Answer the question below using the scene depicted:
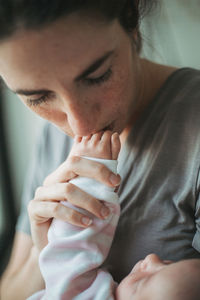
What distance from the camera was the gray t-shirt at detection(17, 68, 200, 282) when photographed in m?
0.79

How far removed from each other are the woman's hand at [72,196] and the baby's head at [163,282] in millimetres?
178

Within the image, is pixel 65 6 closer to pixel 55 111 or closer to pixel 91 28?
pixel 91 28

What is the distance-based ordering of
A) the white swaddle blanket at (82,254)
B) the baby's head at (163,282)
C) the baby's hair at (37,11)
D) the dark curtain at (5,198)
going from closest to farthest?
1. the baby's hair at (37,11)
2. the baby's head at (163,282)
3. the white swaddle blanket at (82,254)
4. the dark curtain at (5,198)

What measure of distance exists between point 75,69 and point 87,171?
0.90ft

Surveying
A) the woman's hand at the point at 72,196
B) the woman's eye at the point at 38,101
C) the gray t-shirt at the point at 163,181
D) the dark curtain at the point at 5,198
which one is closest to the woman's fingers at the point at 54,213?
the woman's hand at the point at 72,196

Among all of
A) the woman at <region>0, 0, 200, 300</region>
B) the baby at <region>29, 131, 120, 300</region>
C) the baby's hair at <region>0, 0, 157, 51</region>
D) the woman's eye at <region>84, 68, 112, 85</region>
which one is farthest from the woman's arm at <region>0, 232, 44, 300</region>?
the baby's hair at <region>0, 0, 157, 51</region>

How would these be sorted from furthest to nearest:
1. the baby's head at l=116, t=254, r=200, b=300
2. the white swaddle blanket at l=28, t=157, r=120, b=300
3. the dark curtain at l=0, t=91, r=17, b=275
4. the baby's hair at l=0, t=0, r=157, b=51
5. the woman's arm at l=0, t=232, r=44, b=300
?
1. the dark curtain at l=0, t=91, r=17, b=275
2. the woman's arm at l=0, t=232, r=44, b=300
3. the white swaddle blanket at l=28, t=157, r=120, b=300
4. the baby's head at l=116, t=254, r=200, b=300
5. the baby's hair at l=0, t=0, r=157, b=51

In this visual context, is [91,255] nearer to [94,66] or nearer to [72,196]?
[72,196]

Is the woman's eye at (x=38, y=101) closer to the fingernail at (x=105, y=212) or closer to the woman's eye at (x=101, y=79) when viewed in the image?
the woman's eye at (x=101, y=79)

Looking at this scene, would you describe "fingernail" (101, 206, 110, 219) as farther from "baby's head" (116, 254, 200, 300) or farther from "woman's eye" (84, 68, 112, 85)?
"woman's eye" (84, 68, 112, 85)

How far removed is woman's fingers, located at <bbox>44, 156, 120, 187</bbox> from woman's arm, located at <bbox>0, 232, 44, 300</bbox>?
0.40 m

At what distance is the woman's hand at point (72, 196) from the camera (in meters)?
0.75

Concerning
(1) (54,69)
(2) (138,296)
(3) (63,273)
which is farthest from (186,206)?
(1) (54,69)

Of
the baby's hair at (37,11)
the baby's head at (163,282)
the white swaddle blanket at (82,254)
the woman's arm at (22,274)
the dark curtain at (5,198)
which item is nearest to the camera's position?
the baby's hair at (37,11)
